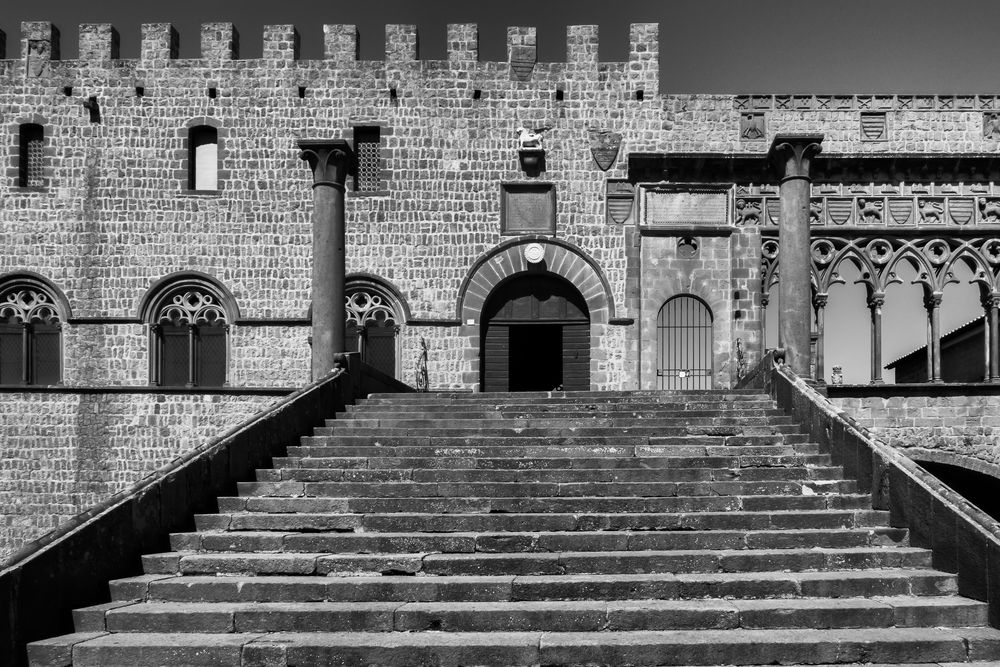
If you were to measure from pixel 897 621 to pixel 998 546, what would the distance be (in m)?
0.95

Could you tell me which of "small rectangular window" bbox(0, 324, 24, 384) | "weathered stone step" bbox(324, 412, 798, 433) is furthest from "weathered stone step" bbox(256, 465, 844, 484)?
"small rectangular window" bbox(0, 324, 24, 384)

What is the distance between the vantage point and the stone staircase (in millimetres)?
6984

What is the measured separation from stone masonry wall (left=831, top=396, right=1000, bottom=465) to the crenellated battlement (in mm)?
8246

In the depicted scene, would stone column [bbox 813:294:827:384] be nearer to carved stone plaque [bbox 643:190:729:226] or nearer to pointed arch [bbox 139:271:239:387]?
carved stone plaque [bbox 643:190:729:226]

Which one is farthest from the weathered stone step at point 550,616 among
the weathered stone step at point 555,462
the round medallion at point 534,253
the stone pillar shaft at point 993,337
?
the stone pillar shaft at point 993,337

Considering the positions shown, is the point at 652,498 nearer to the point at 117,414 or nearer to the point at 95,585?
the point at 95,585

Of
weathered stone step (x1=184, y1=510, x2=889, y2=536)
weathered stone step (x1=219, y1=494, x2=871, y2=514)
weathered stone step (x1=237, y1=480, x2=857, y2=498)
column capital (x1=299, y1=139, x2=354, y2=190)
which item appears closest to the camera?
weathered stone step (x1=184, y1=510, x2=889, y2=536)

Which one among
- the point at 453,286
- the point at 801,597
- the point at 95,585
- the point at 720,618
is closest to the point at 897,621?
the point at 801,597

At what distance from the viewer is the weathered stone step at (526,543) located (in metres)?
8.45

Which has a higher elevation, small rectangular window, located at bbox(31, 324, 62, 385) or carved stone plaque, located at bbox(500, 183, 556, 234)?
carved stone plaque, located at bbox(500, 183, 556, 234)

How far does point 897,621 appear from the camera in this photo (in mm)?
7379

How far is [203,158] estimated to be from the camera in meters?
20.2

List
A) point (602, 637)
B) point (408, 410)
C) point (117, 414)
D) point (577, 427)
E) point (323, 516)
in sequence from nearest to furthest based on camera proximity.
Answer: point (602, 637)
point (323, 516)
point (577, 427)
point (408, 410)
point (117, 414)

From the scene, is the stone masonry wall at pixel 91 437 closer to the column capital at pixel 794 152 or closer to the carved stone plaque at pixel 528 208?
the carved stone plaque at pixel 528 208
